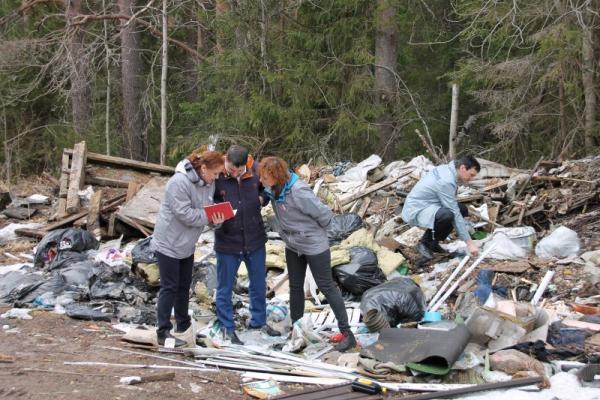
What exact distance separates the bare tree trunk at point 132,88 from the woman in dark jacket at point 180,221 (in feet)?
43.5

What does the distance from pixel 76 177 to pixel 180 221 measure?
20.3ft

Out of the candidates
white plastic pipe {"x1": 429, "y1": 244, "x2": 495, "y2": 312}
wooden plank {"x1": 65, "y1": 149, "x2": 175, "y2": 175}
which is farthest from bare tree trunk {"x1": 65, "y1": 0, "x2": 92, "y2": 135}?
white plastic pipe {"x1": 429, "y1": 244, "x2": 495, "y2": 312}

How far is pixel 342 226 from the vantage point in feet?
28.8

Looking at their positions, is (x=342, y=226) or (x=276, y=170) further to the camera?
(x=342, y=226)

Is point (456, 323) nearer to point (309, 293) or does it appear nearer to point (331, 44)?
point (309, 293)

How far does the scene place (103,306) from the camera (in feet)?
21.9

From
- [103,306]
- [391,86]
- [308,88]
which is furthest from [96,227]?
[391,86]

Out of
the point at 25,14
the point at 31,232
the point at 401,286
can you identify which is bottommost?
the point at 31,232

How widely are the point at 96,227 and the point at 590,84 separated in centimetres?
946

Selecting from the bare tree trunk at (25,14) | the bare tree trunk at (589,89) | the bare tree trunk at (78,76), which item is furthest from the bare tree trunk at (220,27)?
the bare tree trunk at (589,89)

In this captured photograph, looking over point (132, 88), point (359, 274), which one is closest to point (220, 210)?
point (359, 274)

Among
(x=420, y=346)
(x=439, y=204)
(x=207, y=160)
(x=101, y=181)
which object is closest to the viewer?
(x=420, y=346)

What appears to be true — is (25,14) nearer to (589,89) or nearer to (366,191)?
(366,191)

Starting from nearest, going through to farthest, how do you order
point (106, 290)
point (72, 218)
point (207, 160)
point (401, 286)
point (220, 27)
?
point (207, 160) < point (401, 286) < point (106, 290) < point (72, 218) < point (220, 27)
